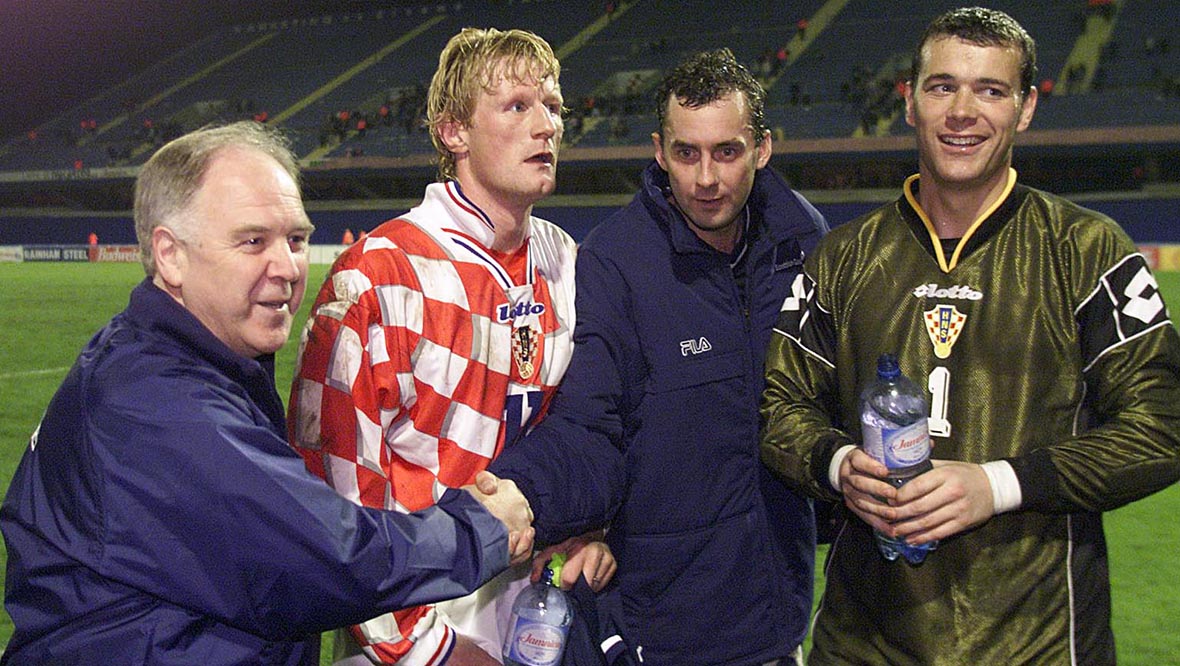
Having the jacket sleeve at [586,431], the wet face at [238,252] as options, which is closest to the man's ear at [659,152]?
the jacket sleeve at [586,431]

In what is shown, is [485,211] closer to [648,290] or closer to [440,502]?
[648,290]

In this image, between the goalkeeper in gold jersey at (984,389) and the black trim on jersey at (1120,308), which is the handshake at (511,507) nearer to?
the goalkeeper in gold jersey at (984,389)

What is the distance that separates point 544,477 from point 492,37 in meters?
1.12

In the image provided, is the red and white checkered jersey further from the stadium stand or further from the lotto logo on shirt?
the stadium stand

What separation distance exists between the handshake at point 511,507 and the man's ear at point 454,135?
872 mm

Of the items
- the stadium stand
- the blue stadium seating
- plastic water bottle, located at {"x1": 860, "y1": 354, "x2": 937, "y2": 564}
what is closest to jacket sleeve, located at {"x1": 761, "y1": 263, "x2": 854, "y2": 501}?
plastic water bottle, located at {"x1": 860, "y1": 354, "x2": 937, "y2": 564}

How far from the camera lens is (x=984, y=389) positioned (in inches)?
92.0

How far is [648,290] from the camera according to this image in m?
2.83

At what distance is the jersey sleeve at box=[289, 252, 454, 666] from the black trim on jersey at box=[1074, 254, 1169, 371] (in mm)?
1495

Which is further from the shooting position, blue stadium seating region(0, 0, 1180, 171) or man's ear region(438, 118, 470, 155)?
blue stadium seating region(0, 0, 1180, 171)

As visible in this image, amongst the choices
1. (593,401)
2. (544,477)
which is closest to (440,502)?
(544,477)

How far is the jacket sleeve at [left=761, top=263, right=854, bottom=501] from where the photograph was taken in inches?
96.0

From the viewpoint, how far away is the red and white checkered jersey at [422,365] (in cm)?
242

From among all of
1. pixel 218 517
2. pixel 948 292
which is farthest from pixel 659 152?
pixel 218 517
